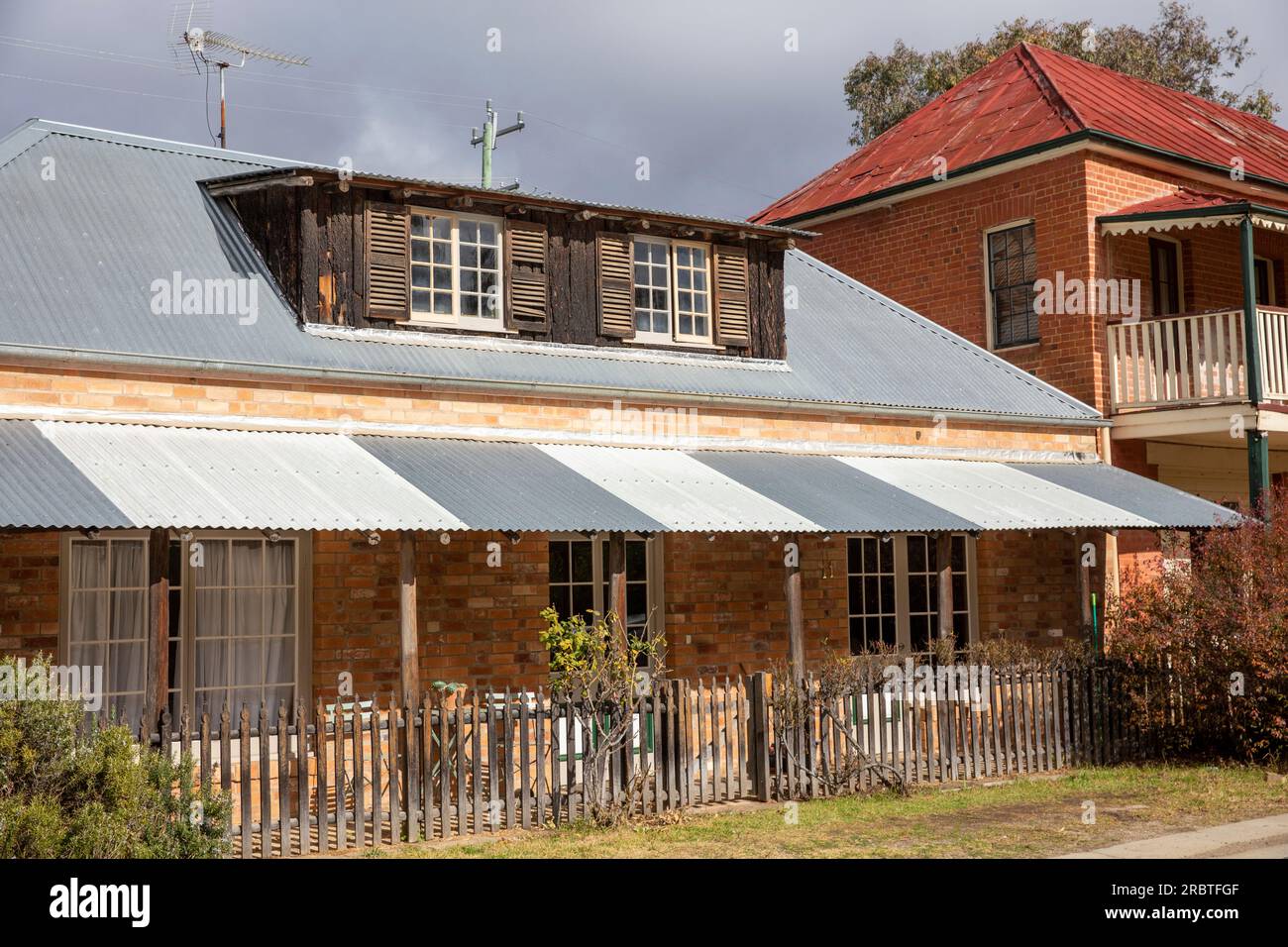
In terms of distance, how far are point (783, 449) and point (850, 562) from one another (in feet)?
6.67

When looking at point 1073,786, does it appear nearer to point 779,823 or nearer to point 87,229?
point 779,823

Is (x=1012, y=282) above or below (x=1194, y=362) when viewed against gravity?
above

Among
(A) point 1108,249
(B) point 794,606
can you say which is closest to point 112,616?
(B) point 794,606

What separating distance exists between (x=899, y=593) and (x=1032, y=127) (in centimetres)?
700

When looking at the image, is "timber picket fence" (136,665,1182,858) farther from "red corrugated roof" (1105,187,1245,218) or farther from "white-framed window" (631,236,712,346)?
"red corrugated roof" (1105,187,1245,218)

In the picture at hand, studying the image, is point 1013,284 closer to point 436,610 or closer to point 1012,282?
point 1012,282

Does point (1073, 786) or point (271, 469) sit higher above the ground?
point (271, 469)

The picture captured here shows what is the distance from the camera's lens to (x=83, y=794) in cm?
764

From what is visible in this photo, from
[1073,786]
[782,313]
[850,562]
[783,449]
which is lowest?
[1073,786]

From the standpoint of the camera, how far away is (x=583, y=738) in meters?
10.8

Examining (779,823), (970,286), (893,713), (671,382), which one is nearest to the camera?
(779,823)
